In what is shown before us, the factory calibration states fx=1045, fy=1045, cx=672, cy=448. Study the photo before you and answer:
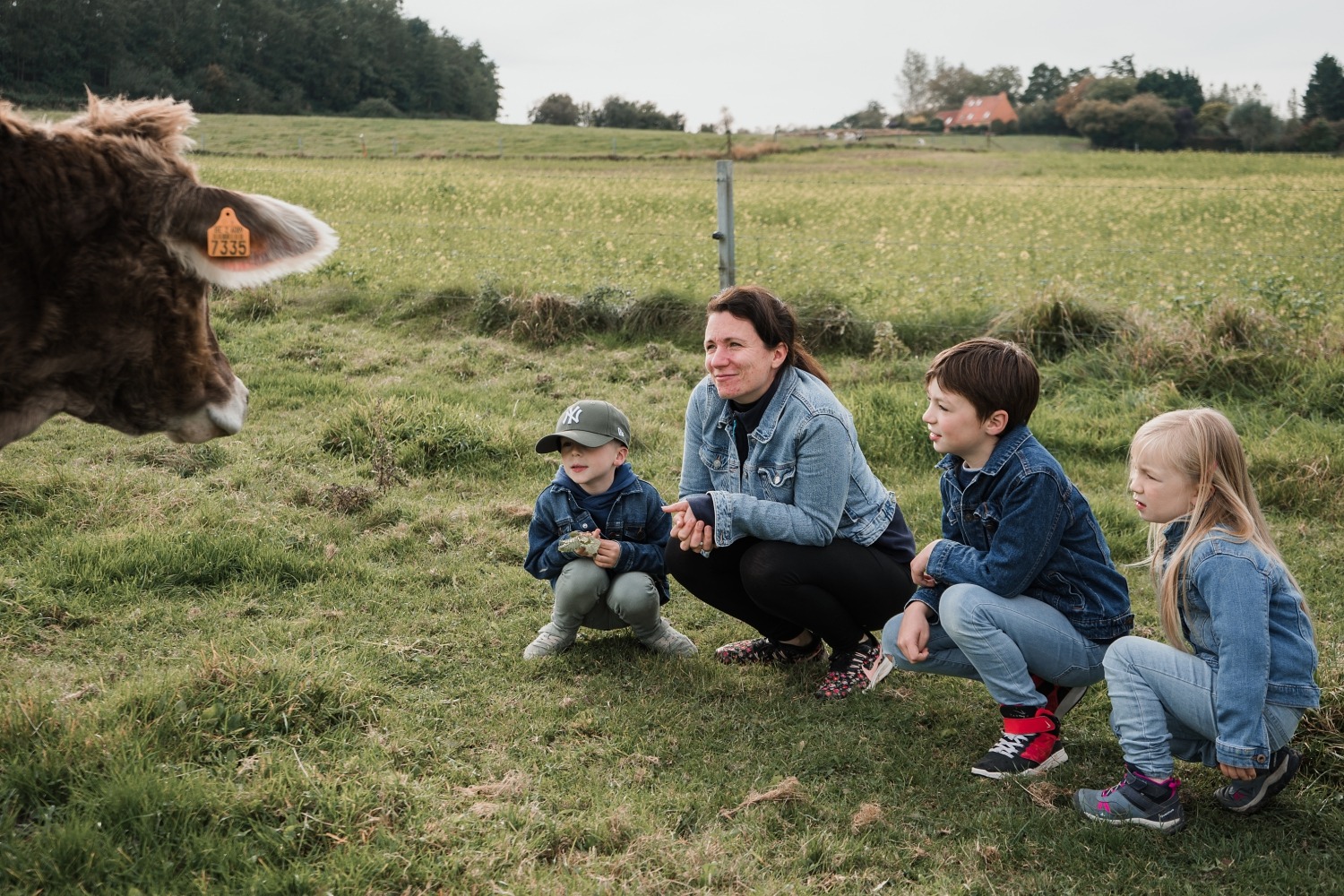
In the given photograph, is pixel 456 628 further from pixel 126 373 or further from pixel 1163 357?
pixel 1163 357

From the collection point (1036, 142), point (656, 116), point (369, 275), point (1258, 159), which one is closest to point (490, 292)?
point (369, 275)

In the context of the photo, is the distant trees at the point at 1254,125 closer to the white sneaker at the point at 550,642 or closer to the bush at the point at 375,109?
the bush at the point at 375,109

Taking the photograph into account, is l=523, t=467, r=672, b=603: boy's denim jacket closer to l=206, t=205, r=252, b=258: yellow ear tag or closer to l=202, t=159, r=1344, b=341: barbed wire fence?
l=206, t=205, r=252, b=258: yellow ear tag

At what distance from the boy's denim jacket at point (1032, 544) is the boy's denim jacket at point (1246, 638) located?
1.24ft

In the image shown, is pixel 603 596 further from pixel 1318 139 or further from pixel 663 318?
pixel 1318 139

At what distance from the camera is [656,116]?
7769 centimetres

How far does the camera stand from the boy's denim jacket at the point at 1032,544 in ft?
11.5

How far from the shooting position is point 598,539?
13.9 ft

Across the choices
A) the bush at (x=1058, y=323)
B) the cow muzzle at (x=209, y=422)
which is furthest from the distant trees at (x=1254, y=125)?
the cow muzzle at (x=209, y=422)

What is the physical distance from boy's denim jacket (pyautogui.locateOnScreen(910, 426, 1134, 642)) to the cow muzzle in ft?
8.06

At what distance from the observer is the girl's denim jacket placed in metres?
4.04

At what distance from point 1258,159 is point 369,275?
1615 inches

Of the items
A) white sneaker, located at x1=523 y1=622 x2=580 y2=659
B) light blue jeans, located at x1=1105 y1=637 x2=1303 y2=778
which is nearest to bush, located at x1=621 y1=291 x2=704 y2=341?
white sneaker, located at x1=523 y1=622 x2=580 y2=659

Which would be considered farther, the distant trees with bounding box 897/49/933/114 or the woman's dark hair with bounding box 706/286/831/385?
the distant trees with bounding box 897/49/933/114
